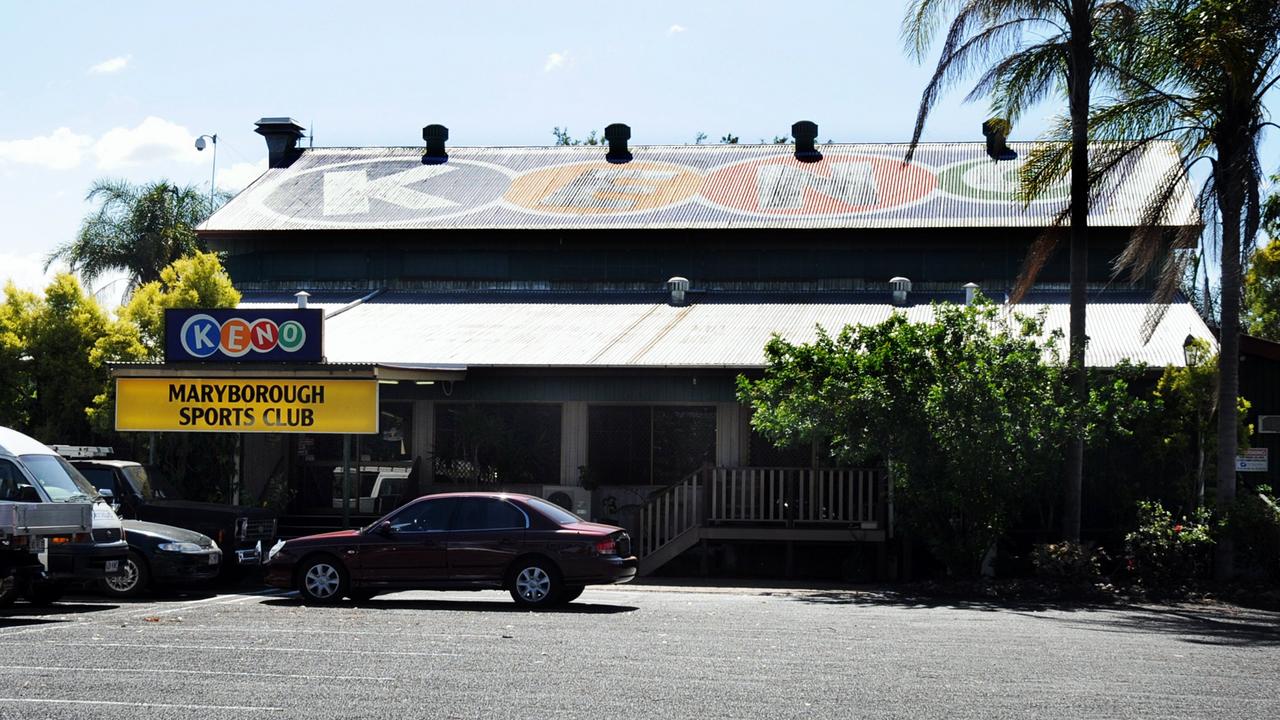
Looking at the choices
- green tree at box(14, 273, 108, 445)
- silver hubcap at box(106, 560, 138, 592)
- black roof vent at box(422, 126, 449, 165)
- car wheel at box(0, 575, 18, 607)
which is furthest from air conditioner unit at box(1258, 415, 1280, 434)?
black roof vent at box(422, 126, 449, 165)

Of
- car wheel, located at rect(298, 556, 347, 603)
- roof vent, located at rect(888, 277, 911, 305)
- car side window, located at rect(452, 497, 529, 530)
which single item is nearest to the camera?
car side window, located at rect(452, 497, 529, 530)

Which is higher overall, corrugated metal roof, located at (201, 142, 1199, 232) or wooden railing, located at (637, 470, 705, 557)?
A: corrugated metal roof, located at (201, 142, 1199, 232)

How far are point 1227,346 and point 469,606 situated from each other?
440 inches

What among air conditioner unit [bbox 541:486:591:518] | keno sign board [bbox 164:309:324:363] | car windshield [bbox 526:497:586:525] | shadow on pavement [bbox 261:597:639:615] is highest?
A: keno sign board [bbox 164:309:324:363]

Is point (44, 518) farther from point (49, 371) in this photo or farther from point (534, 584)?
point (49, 371)

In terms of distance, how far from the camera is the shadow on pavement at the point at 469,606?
15914 millimetres

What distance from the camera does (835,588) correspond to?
20438 millimetres

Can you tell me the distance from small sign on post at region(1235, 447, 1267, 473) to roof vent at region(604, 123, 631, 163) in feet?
57.5

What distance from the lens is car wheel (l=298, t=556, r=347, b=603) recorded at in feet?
54.5

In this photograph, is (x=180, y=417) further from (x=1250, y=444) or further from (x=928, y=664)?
(x=1250, y=444)

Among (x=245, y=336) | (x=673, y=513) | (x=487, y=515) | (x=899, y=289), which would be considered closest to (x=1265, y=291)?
(x=899, y=289)

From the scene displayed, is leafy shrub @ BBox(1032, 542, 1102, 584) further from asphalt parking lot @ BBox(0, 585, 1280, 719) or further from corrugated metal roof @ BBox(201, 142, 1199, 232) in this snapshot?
corrugated metal roof @ BBox(201, 142, 1199, 232)

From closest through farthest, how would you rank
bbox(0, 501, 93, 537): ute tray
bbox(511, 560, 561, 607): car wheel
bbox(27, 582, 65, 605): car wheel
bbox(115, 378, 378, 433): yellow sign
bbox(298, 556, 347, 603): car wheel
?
bbox(0, 501, 93, 537): ute tray
bbox(511, 560, 561, 607): car wheel
bbox(27, 582, 65, 605): car wheel
bbox(298, 556, 347, 603): car wheel
bbox(115, 378, 378, 433): yellow sign

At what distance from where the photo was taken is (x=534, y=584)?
633 inches
